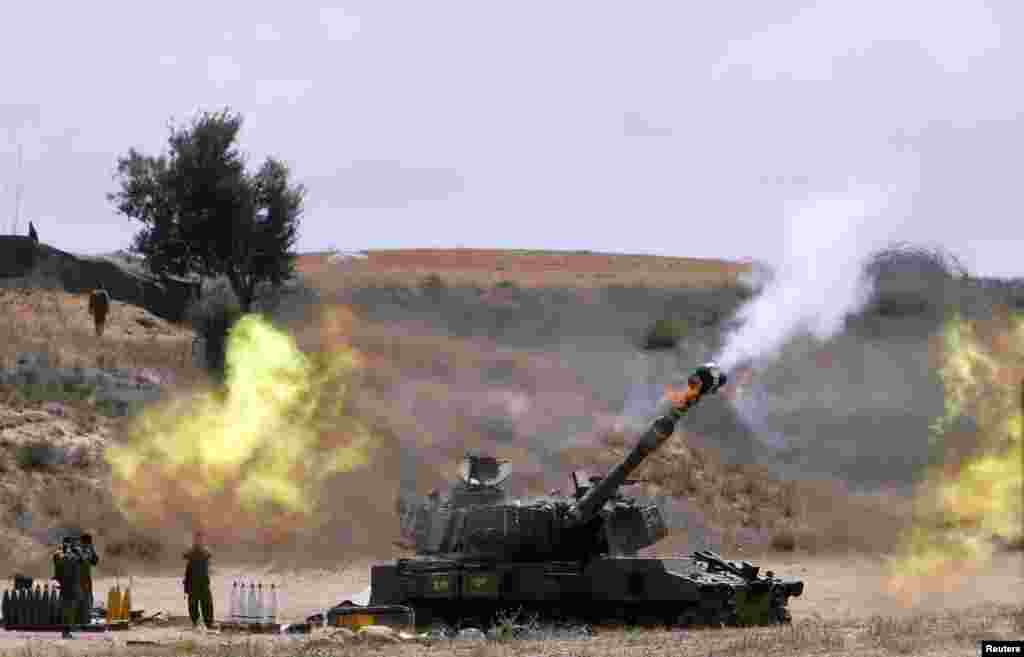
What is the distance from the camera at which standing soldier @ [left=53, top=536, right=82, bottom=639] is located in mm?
33062

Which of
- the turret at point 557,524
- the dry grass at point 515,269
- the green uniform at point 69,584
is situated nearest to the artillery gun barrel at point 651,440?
the turret at point 557,524

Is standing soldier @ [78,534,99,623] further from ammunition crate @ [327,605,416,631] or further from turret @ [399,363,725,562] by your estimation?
turret @ [399,363,725,562]

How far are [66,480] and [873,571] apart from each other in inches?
885

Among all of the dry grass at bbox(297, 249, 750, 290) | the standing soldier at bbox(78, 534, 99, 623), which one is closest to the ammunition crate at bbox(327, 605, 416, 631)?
→ the standing soldier at bbox(78, 534, 99, 623)

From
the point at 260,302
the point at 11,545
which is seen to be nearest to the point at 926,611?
the point at 11,545

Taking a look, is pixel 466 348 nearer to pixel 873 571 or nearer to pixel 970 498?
pixel 873 571

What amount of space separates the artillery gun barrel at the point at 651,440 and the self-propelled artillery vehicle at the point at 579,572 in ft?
0.08

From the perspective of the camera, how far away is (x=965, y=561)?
36.0 metres

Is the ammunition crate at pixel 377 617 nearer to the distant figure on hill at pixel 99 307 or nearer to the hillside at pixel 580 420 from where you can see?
the hillside at pixel 580 420

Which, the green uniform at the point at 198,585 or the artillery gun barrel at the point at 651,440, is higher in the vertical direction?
the artillery gun barrel at the point at 651,440

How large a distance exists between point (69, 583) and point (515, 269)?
5826 cm

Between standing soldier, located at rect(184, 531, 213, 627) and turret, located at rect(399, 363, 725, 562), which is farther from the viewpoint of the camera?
standing soldier, located at rect(184, 531, 213, 627)

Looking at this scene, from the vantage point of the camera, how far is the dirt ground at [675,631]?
95.5 ft

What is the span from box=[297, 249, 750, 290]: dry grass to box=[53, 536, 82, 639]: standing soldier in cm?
3139
